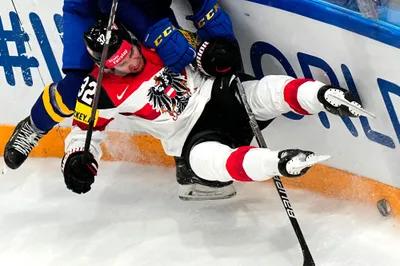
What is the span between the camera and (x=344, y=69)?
6.39 feet

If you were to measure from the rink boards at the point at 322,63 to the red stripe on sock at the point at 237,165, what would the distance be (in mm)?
418

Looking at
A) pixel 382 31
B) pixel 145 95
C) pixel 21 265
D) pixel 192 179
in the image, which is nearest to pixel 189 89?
pixel 145 95

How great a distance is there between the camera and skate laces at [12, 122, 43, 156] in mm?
2271

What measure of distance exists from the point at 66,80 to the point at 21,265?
647 millimetres

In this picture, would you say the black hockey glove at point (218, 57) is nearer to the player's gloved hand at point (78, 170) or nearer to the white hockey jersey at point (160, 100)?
the white hockey jersey at point (160, 100)

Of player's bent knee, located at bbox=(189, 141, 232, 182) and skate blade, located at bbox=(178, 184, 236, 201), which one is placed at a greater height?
player's bent knee, located at bbox=(189, 141, 232, 182)

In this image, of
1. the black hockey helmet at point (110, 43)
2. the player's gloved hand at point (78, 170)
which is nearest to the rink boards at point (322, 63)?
the black hockey helmet at point (110, 43)

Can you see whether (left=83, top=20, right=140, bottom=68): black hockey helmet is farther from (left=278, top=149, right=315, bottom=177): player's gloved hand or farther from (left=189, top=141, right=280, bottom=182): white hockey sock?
(left=278, top=149, right=315, bottom=177): player's gloved hand

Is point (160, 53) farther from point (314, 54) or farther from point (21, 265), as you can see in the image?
point (21, 265)

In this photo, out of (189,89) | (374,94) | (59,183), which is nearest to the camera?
(374,94)

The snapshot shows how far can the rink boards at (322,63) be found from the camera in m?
1.88

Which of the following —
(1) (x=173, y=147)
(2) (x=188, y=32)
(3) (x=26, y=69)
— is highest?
(2) (x=188, y=32)

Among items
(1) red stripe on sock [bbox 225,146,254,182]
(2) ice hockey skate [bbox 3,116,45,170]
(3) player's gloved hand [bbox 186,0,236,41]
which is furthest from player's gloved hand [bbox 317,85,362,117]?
(2) ice hockey skate [bbox 3,116,45,170]

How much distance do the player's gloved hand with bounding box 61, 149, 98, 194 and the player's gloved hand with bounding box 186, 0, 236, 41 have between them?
542 mm
